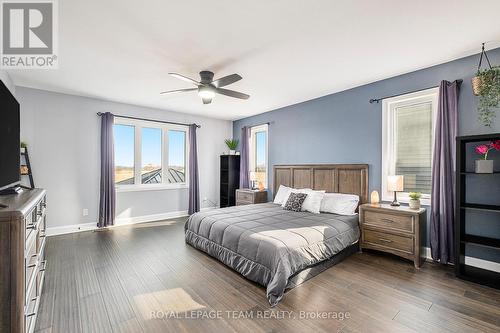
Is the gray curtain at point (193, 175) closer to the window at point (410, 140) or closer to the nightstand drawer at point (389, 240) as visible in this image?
the nightstand drawer at point (389, 240)

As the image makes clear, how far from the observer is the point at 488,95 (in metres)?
2.68

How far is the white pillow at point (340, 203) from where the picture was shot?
12.5ft

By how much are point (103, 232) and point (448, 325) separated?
5270 millimetres

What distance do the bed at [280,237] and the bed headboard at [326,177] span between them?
0.02 m

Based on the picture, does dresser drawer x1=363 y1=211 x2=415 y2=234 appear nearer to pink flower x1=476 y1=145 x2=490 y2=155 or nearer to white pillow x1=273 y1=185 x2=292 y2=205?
pink flower x1=476 y1=145 x2=490 y2=155

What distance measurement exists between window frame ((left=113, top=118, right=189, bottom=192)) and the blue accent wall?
7.52 ft

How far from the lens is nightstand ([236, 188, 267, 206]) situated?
5611 mm

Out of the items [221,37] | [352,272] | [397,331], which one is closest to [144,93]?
[221,37]

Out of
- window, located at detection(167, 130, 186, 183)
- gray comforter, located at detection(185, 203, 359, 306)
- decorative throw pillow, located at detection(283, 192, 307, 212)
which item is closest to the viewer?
gray comforter, located at detection(185, 203, 359, 306)

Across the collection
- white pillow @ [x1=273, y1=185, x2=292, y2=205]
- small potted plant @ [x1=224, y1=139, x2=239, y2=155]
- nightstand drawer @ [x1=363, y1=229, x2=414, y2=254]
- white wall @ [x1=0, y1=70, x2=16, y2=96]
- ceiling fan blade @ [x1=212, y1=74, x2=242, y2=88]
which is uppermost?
white wall @ [x1=0, y1=70, x2=16, y2=96]

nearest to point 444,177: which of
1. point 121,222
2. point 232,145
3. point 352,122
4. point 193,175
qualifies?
point 352,122

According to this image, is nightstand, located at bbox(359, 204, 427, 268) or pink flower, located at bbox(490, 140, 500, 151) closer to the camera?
pink flower, located at bbox(490, 140, 500, 151)

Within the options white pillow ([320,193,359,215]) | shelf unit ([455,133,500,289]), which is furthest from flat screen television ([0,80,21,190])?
shelf unit ([455,133,500,289])

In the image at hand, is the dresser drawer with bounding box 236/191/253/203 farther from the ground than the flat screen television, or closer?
closer
